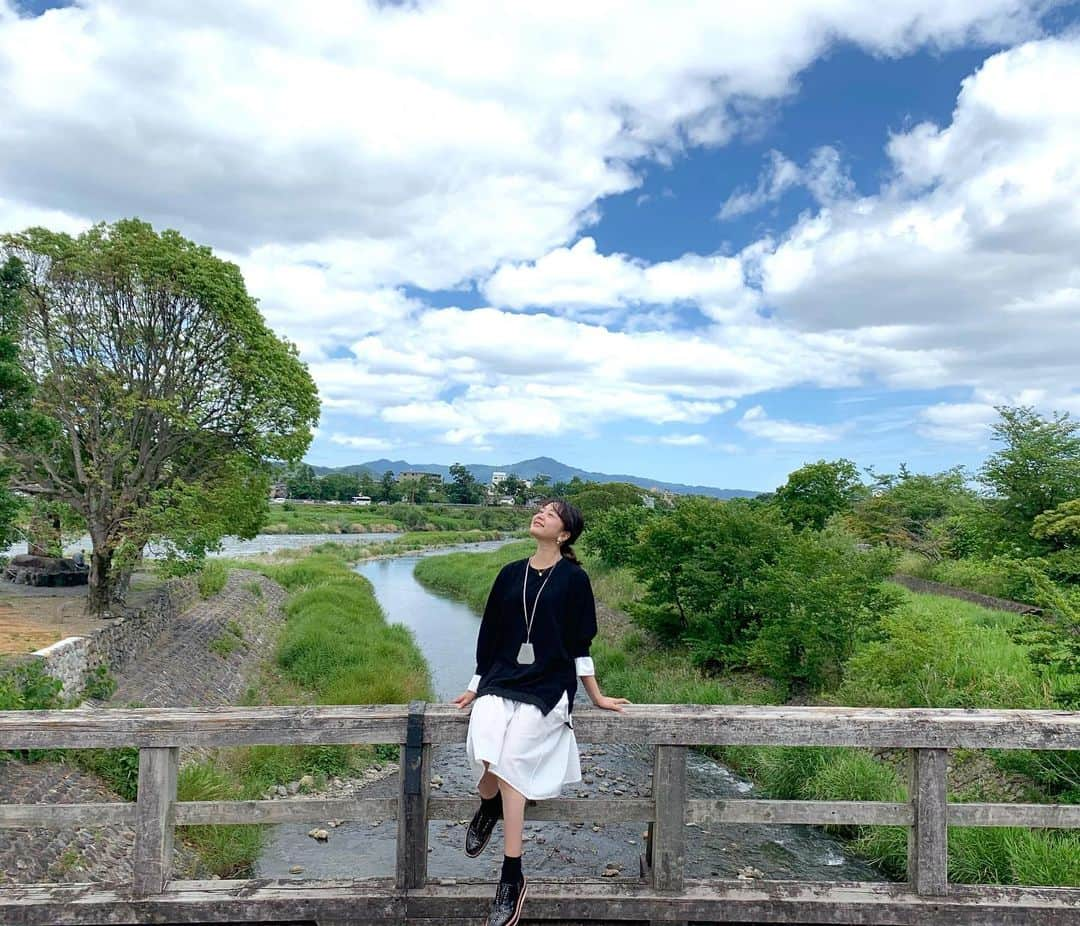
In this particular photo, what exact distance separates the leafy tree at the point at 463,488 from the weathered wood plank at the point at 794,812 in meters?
119

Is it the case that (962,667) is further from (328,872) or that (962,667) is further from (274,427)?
(274,427)

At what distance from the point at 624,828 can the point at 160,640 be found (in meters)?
11.9

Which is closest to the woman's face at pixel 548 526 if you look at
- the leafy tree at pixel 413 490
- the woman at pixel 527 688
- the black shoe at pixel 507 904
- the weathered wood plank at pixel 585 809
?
the woman at pixel 527 688

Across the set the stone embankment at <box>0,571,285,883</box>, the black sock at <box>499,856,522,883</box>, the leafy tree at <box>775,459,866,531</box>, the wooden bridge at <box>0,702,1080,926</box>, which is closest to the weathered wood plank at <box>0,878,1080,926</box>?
the wooden bridge at <box>0,702,1080,926</box>

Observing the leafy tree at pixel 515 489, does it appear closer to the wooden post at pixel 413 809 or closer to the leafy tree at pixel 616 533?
the leafy tree at pixel 616 533

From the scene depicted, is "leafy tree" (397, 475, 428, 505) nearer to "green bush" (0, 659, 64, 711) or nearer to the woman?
"green bush" (0, 659, 64, 711)

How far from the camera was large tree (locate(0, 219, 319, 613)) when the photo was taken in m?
15.9

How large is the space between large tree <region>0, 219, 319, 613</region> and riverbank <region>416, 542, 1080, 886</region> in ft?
32.7

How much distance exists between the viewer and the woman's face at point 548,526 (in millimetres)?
3947

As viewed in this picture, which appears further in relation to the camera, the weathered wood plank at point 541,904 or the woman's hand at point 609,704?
the woman's hand at point 609,704

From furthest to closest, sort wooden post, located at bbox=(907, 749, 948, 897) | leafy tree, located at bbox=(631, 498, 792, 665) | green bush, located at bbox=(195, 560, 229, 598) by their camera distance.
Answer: green bush, located at bbox=(195, 560, 229, 598) < leafy tree, located at bbox=(631, 498, 792, 665) < wooden post, located at bbox=(907, 749, 948, 897)

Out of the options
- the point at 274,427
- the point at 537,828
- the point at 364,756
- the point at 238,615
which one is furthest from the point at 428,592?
the point at 537,828

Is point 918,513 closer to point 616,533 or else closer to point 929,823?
point 616,533

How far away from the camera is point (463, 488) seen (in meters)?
127
